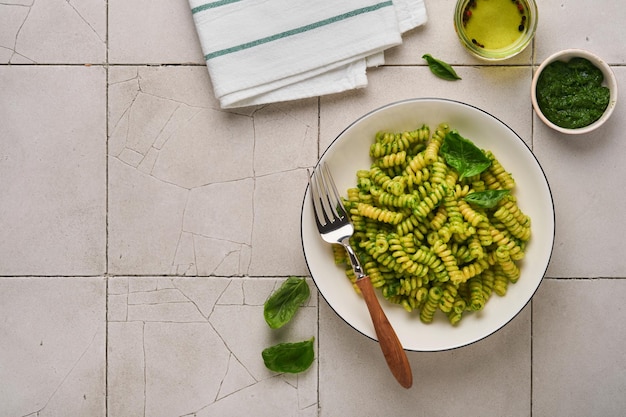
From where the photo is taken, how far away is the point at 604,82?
1.17m

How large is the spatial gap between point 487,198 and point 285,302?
0.42 metres

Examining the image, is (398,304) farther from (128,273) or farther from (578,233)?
(128,273)

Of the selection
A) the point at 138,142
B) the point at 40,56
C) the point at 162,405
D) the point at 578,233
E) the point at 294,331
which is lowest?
the point at 162,405

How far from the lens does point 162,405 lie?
1270mm

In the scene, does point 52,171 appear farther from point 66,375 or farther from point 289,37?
point 289,37

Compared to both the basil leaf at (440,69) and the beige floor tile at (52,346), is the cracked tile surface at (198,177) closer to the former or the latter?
the beige floor tile at (52,346)

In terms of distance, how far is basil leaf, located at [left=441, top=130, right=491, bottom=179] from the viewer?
1097mm

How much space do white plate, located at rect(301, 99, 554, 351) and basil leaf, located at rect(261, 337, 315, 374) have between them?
137 millimetres

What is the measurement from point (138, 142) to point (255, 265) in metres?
0.33

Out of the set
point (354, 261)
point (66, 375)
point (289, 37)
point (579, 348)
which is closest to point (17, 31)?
point (289, 37)

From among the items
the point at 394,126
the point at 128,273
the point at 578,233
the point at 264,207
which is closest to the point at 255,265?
the point at 264,207

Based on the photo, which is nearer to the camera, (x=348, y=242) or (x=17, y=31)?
(x=348, y=242)

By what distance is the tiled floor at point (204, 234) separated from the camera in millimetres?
1226

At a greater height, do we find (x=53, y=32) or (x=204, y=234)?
(x=53, y=32)
